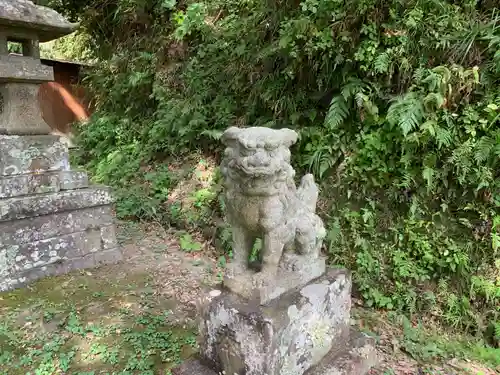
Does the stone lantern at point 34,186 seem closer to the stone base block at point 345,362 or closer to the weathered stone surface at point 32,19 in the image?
the weathered stone surface at point 32,19

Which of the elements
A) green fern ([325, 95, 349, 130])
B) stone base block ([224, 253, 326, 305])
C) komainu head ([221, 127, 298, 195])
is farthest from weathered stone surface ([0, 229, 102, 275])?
green fern ([325, 95, 349, 130])

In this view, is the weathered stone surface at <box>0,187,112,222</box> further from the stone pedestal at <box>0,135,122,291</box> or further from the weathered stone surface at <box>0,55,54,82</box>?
the weathered stone surface at <box>0,55,54,82</box>

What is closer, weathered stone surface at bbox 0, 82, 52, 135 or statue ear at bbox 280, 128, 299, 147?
statue ear at bbox 280, 128, 299, 147

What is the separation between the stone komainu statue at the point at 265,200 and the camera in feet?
6.43

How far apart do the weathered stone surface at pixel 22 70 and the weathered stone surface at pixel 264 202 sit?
313 centimetres

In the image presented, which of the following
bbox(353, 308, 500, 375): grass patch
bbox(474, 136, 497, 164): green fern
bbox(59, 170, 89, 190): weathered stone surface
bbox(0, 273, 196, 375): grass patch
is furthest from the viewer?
bbox(59, 170, 89, 190): weathered stone surface

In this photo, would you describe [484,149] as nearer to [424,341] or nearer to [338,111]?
[338,111]

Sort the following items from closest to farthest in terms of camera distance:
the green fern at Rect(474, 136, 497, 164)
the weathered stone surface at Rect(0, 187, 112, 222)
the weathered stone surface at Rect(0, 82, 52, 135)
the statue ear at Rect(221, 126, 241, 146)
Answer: the statue ear at Rect(221, 126, 241, 146) → the green fern at Rect(474, 136, 497, 164) → the weathered stone surface at Rect(0, 187, 112, 222) → the weathered stone surface at Rect(0, 82, 52, 135)

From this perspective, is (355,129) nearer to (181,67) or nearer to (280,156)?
(280,156)

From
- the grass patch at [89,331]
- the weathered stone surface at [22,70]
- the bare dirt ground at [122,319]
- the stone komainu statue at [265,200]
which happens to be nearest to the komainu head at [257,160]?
the stone komainu statue at [265,200]

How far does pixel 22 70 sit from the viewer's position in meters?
4.07

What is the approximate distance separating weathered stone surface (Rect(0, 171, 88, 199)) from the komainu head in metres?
2.90

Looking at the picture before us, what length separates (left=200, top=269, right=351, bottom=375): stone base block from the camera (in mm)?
1994

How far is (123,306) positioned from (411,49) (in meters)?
4.13
